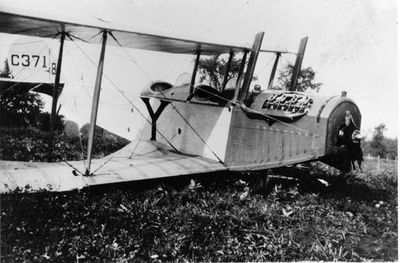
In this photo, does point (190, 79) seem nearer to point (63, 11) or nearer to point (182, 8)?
point (182, 8)

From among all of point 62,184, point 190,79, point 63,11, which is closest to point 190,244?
point 62,184

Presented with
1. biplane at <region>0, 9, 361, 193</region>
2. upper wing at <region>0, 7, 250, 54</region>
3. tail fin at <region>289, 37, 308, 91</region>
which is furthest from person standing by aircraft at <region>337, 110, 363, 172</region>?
upper wing at <region>0, 7, 250, 54</region>

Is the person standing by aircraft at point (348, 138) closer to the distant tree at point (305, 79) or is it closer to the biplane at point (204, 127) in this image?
the biplane at point (204, 127)

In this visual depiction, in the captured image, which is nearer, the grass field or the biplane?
the grass field

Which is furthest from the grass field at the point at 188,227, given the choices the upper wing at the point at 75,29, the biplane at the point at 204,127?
the upper wing at the point at 75,29

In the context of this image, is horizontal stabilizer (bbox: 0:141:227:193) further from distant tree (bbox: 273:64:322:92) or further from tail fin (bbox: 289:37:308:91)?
distant tree (bbox: 273:64:322:92)

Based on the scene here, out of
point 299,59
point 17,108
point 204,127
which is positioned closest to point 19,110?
point 17,108

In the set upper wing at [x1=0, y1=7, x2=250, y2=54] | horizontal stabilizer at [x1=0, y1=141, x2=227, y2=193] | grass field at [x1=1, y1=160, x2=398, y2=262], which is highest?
upper wing at [x1=0, y1=7, x2=250, y2=54]
